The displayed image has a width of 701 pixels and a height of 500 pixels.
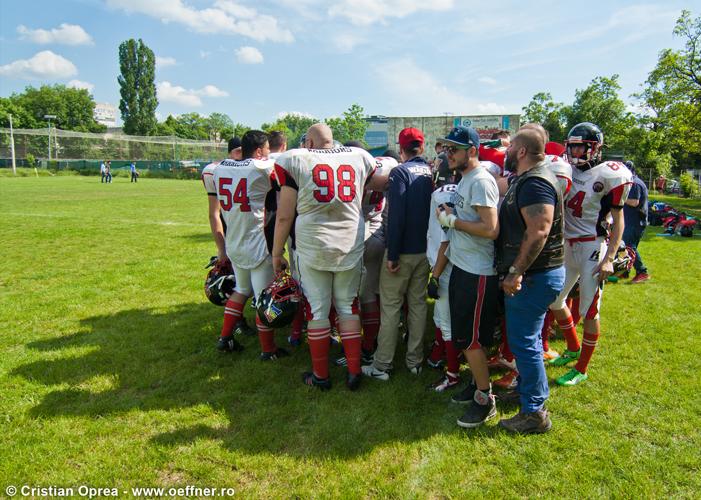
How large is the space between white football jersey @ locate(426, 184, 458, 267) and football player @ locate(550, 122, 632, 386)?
137 centimetres

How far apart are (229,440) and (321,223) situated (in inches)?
78.2

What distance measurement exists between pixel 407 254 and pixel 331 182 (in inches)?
42.0

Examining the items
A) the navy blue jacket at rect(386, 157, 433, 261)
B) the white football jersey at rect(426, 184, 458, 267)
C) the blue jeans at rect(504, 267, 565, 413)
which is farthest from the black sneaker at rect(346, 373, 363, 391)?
the blue jeans at rect(504, 267, 565, 413)

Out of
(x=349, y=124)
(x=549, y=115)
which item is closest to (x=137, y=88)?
(x=349, y=124)

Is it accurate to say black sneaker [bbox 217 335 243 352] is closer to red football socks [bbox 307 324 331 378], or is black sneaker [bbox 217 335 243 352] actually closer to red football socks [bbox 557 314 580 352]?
red football socks [bbox 307 324 331 378]


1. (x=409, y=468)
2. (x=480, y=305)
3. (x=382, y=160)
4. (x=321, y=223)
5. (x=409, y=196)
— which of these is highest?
(x=382, y=160)

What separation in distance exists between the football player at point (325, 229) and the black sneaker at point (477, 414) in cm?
109

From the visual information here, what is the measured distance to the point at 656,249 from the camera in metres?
10.7

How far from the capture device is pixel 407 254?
166 inches

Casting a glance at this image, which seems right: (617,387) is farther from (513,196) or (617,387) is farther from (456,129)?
(456,129)

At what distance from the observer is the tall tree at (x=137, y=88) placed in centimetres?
7739

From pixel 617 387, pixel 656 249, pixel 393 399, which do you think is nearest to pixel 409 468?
pixel 393 399

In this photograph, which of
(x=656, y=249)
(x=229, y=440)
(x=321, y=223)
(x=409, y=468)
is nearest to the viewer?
(x=409, y=468)

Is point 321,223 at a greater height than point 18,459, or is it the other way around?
point 321,223
